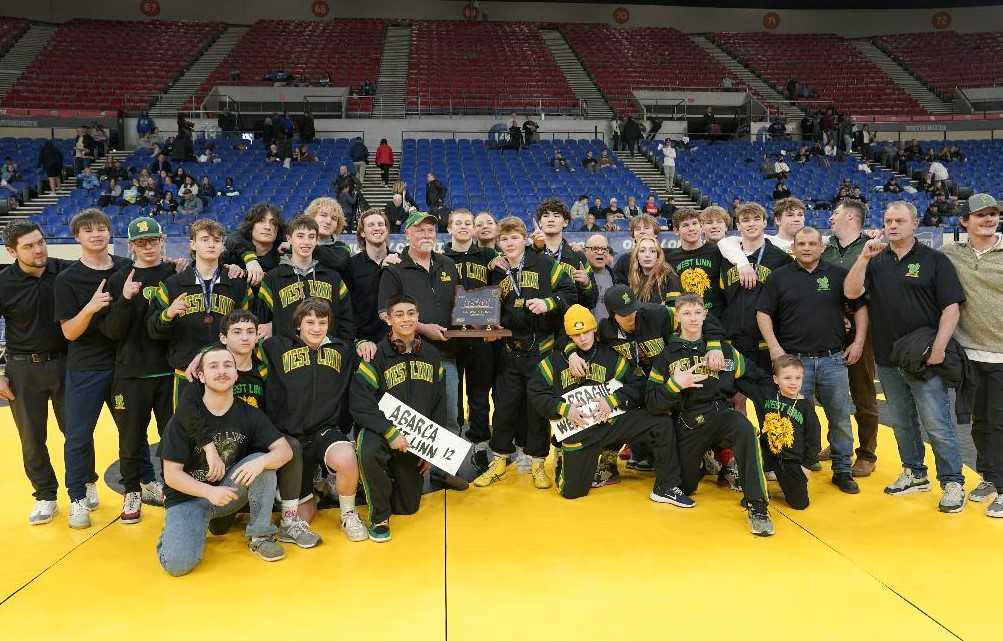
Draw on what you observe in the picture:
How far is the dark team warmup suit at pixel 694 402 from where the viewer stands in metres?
4.97

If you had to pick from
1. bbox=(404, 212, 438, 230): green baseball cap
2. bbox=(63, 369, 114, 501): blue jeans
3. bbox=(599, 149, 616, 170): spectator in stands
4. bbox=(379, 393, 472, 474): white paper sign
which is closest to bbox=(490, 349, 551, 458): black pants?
bbox=(379, 393, 472, 474): white paper sign

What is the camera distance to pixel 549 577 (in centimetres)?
402

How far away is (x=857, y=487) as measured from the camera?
5.27 metres

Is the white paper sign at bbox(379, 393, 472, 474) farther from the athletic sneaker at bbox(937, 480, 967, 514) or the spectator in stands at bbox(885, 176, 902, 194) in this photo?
the spectator in stands at bbox(885, 176, 902, 194)

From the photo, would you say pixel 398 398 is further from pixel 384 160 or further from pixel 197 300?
pixel 384 160

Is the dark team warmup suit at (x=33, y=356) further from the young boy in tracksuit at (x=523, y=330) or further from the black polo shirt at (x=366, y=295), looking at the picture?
the young boy in tracksuit at (x=523, y=330)

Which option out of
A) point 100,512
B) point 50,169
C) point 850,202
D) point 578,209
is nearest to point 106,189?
point 50,169

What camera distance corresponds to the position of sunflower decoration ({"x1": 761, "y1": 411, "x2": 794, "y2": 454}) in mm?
4840

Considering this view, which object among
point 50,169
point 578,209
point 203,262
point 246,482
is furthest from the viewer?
point 50,169

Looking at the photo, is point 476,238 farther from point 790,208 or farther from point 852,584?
point 852,584

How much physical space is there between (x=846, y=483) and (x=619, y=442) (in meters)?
1.69

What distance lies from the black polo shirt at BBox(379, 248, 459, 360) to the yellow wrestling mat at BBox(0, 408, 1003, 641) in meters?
1.37

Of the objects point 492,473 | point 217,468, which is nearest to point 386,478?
point 217,468

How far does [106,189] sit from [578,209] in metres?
11.0
